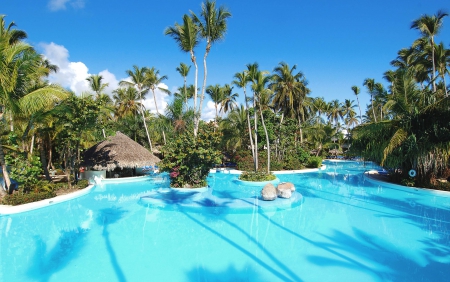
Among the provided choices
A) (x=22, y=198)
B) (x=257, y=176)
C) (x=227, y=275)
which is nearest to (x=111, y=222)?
(x=22, y=198)

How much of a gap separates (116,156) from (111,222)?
893cm

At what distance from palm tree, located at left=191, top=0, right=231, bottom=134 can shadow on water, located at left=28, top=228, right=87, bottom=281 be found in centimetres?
991

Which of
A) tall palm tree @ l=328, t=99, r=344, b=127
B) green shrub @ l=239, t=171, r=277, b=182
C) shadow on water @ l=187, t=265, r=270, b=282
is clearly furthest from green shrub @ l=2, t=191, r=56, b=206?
tall palm tree @ l=328, t=99, r=344, b=127

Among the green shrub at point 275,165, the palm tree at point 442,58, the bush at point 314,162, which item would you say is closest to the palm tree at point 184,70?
the green shrub at point 275,165

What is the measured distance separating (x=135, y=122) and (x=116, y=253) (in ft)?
72.1

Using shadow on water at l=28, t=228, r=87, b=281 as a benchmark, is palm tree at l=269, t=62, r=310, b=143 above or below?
above

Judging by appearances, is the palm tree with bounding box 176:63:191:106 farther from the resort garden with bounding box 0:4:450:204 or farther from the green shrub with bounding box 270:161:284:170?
the green shrub with bounding box 270:161:284:170

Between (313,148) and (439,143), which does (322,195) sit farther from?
(313,148)

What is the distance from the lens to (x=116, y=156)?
17.1 meters

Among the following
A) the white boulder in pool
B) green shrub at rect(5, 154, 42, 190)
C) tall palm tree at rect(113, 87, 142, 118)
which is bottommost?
the white boulder in pool

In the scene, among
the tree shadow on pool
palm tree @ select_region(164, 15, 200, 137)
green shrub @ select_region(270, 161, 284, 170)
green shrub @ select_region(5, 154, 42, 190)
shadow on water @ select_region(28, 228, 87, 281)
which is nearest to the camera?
the tree shadow on pool

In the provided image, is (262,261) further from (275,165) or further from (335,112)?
(335,112)

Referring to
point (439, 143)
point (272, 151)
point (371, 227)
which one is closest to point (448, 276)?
point (371, 227)

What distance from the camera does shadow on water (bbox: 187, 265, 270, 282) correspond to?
5266 millimetres
